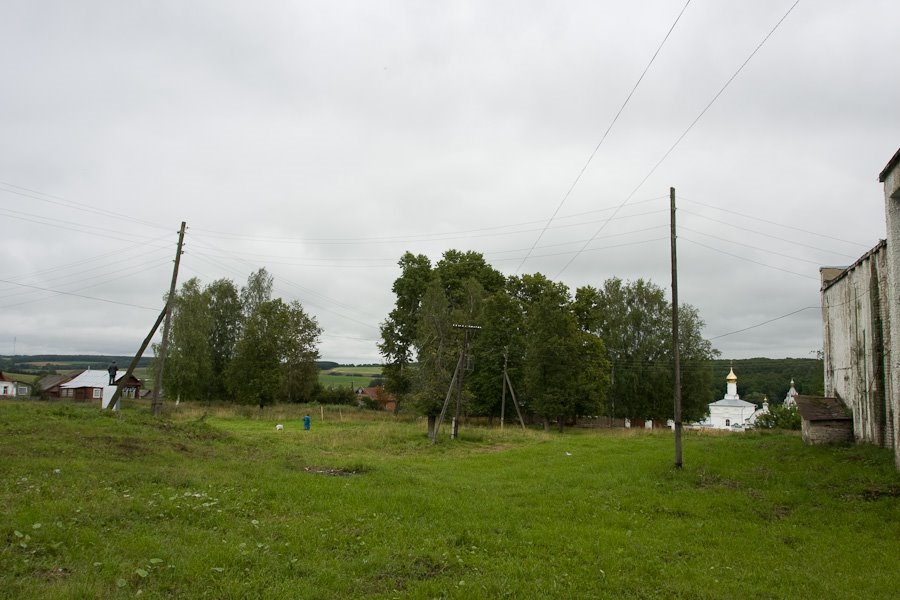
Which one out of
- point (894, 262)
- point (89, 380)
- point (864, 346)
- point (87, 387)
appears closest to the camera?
point (894, 262)

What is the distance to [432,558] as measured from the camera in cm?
785

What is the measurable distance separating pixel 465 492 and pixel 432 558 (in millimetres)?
5758

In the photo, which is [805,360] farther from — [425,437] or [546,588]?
[546,588]

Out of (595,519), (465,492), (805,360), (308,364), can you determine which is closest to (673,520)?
(595,519)

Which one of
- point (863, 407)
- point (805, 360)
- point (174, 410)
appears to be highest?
point (805, 360)

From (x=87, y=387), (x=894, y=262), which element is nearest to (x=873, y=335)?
(x=894, y=262)

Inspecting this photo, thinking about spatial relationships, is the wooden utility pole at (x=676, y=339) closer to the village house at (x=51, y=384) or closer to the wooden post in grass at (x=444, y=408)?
the wooden post in grass at (x=444, y=408)

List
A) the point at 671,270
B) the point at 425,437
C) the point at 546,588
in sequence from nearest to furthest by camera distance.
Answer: the point at 546,588 → the point at 671,270 → the point at 425,437

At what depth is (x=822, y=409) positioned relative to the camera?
67.5 feet

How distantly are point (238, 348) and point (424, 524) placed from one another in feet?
155

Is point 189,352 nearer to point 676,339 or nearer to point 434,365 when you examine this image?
point 434,365

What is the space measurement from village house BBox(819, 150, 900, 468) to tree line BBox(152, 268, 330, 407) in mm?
43419

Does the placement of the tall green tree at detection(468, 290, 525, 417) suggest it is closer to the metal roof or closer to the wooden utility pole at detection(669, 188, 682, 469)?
the wooden utility pole at detection(669, 188, 682, 469)

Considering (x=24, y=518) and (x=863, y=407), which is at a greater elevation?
(x=863, y=407)
